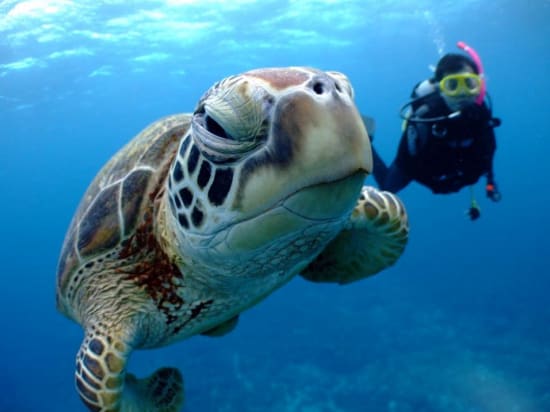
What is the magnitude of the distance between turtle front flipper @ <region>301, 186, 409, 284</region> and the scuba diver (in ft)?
7.55

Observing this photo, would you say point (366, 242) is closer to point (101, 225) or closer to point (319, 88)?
point (101, 225)

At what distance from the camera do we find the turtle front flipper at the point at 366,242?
257 centimetres

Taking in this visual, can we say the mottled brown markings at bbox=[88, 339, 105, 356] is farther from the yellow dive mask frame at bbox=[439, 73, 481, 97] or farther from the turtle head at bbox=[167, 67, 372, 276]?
the yellow dive mask frame at bbox=[439, 73, 481, 97]

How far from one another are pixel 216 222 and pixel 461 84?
4192mm

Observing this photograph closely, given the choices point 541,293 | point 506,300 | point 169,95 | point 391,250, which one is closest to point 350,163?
point 391,250

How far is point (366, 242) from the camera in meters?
2.93

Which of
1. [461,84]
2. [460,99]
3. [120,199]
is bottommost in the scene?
[460,99]

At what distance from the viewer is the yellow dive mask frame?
4.88 m

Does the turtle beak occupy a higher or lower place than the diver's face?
higher

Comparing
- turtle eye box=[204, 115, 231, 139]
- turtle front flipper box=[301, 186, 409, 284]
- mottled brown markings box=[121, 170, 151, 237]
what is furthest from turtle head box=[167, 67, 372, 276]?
turtle front flipper box=[301, 186, 409, 284]

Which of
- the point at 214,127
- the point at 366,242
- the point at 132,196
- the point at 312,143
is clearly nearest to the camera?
the point at 312,143

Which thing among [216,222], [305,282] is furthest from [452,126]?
[305,282]

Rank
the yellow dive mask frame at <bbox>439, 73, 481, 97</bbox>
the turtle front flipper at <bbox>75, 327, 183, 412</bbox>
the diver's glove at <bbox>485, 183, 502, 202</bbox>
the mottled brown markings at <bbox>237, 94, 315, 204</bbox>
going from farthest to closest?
the diver's glove at <bbox>485, 183, 502, 202</bbox>, the yellow dive mask frame at <bbox>439, 73, 481, 97</bbox>, the turtle front flipper at <bbox>75, 327, 183, 412</bbox>, the mottled brown markings at <bbox>237, 94, 315, 204</bbox>

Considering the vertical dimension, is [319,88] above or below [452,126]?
above
